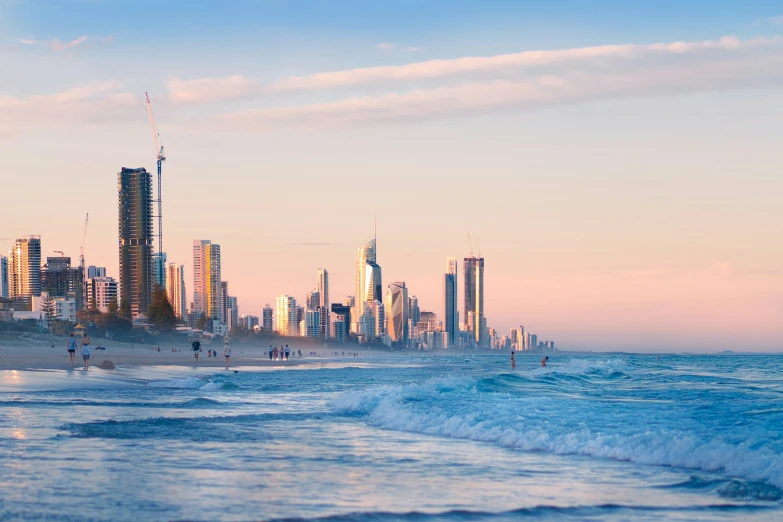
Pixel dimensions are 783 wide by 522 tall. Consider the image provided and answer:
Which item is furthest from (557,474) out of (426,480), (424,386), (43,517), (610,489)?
→ (424,386)

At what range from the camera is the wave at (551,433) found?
16656 millimetres

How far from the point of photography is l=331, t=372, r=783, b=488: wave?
16.7m

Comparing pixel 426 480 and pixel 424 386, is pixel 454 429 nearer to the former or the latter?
pixel 426 480

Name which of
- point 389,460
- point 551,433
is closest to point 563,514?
point 389,460

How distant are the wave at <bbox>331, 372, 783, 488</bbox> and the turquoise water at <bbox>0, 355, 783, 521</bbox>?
5 cm

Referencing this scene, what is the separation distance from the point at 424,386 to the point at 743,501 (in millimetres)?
23461

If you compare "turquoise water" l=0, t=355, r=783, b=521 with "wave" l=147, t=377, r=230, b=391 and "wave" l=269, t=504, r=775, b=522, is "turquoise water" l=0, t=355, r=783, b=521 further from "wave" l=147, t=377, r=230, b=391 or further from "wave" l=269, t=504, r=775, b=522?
"wave" l=147, t=377, r=230, b=391

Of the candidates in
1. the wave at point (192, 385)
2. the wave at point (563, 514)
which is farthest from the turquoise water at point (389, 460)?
the wave at point (192, 385)

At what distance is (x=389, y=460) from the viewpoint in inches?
666

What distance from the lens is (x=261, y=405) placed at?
1206 inches

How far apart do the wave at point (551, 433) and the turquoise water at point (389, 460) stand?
0.17 ft

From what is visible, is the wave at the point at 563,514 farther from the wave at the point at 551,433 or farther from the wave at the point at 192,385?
the wave at the point at 192,385

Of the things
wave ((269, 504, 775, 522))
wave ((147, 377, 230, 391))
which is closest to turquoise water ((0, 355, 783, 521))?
wave ((269, 504, 775, 522))

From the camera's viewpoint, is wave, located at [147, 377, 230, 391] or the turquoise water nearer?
the turquoise water
